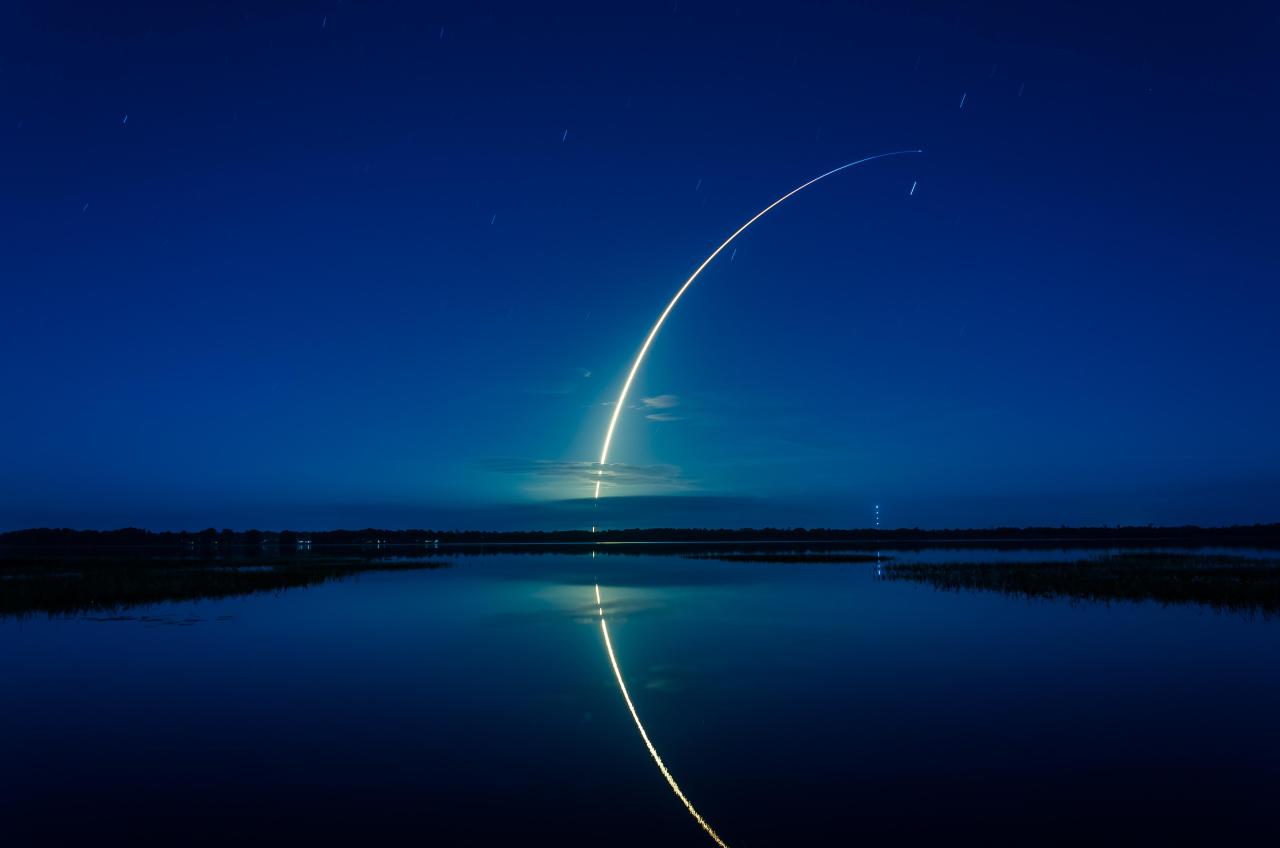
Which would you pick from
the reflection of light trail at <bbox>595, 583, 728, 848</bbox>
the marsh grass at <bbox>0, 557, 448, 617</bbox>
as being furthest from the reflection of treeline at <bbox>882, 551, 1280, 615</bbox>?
the marsh grass at <bbox>0, 557, 448, 617</bbox>

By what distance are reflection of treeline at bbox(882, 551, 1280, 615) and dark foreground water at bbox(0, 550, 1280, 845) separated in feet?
23.2

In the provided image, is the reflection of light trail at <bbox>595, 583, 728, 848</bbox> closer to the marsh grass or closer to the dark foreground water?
the dark foreground water

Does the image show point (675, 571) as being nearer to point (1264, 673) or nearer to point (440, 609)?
point (440, 609)

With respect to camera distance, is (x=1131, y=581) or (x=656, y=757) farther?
(x=1131, y=581)

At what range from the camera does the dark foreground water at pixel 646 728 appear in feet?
37.7

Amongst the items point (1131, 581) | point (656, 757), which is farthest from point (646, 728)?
point (1131, 581)

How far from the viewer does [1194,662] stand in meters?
23.2

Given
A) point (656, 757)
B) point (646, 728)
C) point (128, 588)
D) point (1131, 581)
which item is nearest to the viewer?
point (656, 757)

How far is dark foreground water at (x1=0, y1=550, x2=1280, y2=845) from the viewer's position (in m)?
11.5

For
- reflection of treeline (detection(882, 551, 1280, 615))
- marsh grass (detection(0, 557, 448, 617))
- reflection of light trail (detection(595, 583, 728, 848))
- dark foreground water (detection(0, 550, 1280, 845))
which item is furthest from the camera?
reflection of treeline (detection(882, 551, 1280, 615))

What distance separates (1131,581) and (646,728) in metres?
39.5

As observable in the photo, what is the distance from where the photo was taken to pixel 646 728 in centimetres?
1672

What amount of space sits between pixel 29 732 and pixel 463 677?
31.1 feet

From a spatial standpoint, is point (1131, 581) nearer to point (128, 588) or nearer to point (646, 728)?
point (646, 728)
